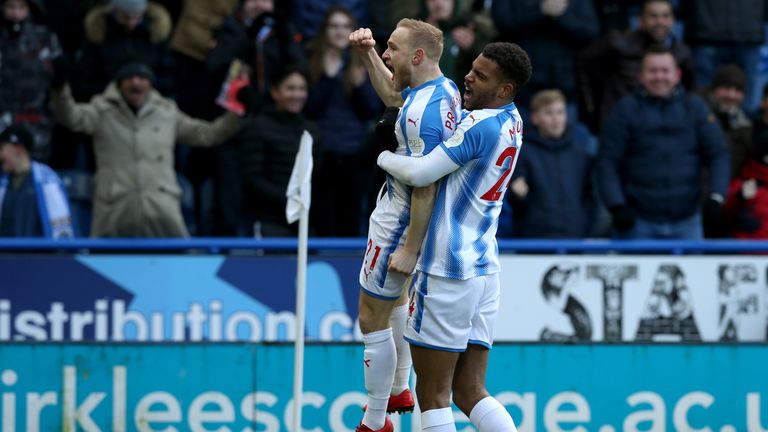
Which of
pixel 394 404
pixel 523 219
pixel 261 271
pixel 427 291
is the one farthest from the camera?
pixel 523 219

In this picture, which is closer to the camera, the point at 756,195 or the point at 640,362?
the point at 640,362

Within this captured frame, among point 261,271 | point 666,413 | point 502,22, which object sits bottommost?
point 666,413

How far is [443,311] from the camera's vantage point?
680 cm

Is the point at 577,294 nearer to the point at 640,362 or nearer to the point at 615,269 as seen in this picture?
the point at 615,269

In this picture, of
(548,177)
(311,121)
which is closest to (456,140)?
(548,177)

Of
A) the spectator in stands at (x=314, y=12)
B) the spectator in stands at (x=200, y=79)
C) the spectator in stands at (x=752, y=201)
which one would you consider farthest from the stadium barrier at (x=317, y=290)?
the spectator in stands at (x=314, y=12)

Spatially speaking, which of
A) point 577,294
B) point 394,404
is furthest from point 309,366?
point 577,294

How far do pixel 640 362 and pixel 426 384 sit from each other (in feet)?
7.18

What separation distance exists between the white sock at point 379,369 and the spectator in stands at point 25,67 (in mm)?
5359

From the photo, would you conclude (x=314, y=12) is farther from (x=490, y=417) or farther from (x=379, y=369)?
(x=490, y=417)

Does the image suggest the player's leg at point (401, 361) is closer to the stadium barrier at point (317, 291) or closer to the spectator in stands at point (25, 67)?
the stadium barrier at point (317, 291)

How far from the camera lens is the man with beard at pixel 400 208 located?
22.2ft

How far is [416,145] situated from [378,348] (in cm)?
105

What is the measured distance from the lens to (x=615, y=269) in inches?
429
